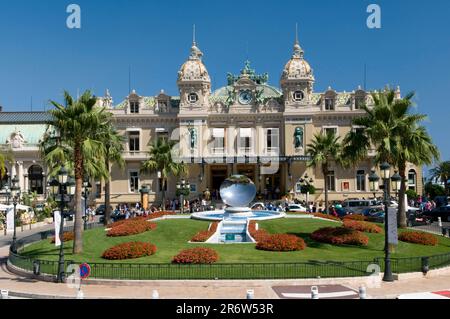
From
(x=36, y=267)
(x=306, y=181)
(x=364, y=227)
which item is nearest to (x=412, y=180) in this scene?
(x=306, y=181)

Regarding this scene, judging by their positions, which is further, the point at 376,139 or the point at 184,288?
the point at 376,139

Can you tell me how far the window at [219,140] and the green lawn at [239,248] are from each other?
32279mm

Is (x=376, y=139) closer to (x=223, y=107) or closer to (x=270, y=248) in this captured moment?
(x=270, y=248)

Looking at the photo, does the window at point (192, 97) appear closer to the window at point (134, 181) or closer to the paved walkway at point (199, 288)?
the window at point (134, 181)

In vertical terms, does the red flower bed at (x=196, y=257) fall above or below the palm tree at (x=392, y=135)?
below

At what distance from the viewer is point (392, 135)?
28094 mm

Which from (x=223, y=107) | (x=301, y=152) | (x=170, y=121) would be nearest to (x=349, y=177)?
(x=301, y=152)

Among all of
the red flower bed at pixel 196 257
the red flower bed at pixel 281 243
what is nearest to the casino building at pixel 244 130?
the red flower bed at pixel 281 243

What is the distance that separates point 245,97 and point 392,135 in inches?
1537

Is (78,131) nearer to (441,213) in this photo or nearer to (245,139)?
(441,213)

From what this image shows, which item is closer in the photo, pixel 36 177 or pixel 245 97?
pixel 245 97

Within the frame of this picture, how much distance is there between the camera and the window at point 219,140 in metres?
64.8

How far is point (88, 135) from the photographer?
25.3 meters
